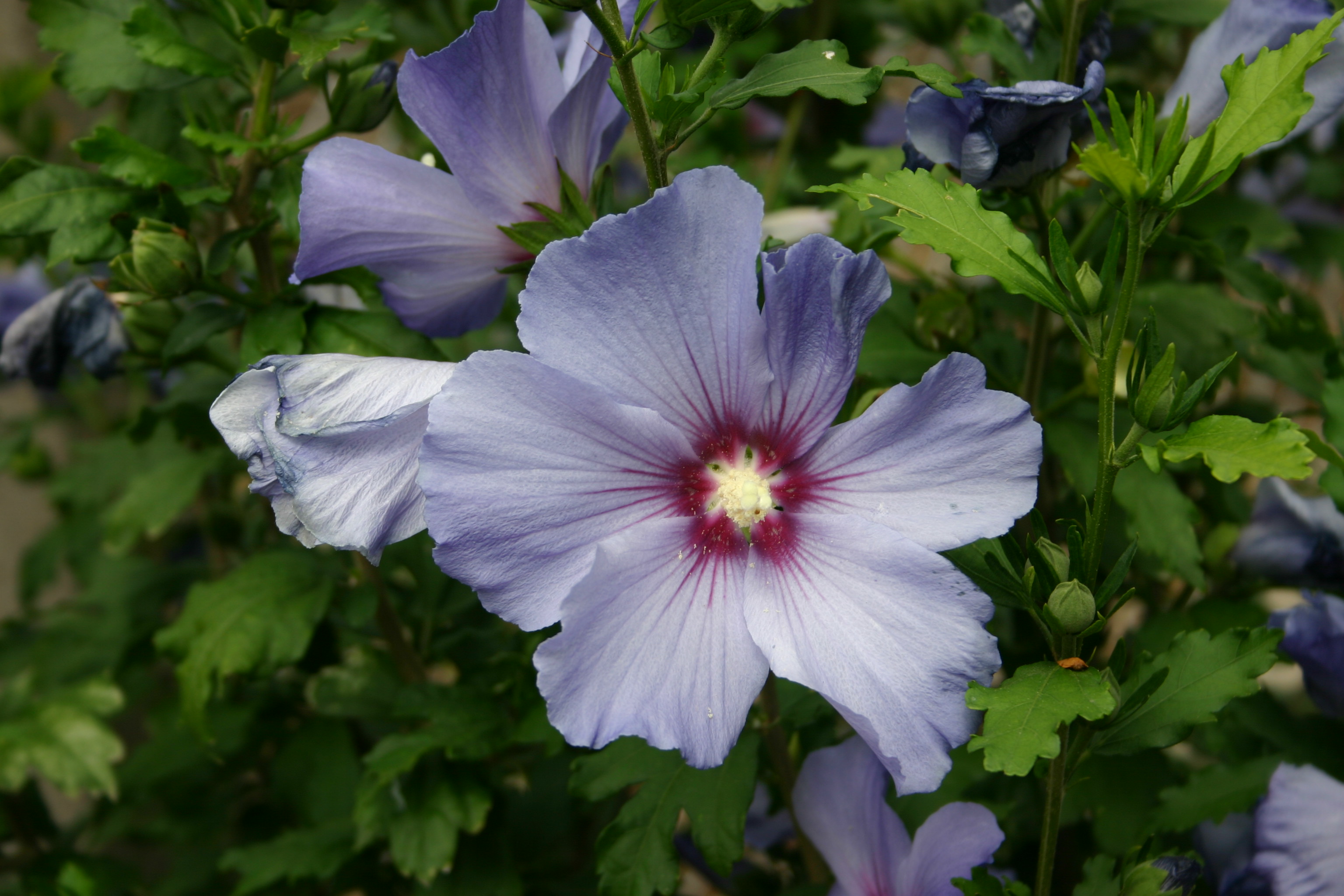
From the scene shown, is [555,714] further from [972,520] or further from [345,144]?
[345,144]

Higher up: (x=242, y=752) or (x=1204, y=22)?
(x=1204, y=22)

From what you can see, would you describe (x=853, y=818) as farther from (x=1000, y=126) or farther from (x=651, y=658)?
(x=1000, y=126)

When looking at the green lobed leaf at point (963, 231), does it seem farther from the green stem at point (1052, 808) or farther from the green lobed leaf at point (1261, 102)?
the green stem at point (1052, 808)

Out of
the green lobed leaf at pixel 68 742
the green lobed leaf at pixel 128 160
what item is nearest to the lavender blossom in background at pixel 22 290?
the green lobed leaf at pixel 68 742

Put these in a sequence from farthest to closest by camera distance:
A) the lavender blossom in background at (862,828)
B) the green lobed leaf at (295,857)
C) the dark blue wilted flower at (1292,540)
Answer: the green lobed leaf at (295,857), the dark blue wilted flower at (1292,540), the lavender blossom in background at (862,828)

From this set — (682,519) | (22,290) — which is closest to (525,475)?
(682,519)

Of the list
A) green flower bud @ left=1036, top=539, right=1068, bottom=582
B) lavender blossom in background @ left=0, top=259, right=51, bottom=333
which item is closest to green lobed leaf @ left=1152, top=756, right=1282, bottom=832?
green flower bud @ left=1036, top=539, right=1068, bottom=582

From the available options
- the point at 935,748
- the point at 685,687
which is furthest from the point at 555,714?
the point at 935,748
